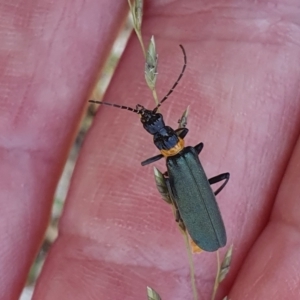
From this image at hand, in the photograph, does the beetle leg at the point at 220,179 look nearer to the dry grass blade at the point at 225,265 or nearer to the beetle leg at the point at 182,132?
the beetle leg at the point at 182,132

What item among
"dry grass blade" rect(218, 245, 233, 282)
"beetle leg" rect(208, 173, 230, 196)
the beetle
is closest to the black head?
the beetle

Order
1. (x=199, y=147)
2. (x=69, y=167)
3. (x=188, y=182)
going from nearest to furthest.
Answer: (x=188, y=182) → (x=199, y=147) → (x=69, y=167)

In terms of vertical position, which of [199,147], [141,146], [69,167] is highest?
[199,147]

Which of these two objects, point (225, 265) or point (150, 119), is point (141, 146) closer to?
point (150, 119)

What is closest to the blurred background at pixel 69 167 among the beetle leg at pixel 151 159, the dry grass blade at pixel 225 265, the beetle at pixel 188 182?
the beetle at pixel 188 182

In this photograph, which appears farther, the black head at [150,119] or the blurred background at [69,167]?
Result: the blurred background at [69,167]

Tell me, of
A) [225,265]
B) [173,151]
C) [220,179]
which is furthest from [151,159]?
[225,265]

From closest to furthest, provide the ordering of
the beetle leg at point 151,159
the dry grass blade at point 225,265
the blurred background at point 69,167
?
the dry grass blade at point 225,265 < the beetle leg at point 151,159 < the blurred background at point 69,167

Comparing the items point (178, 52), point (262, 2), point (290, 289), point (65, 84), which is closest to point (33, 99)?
point (65, 84)
